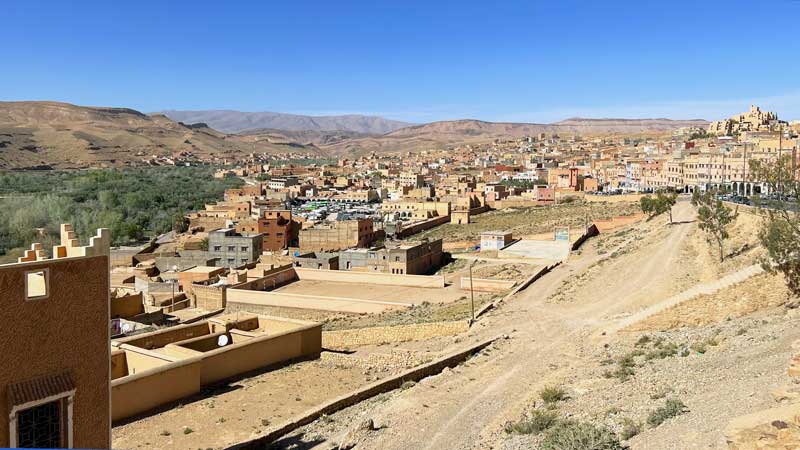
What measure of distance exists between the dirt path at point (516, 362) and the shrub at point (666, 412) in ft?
6.65

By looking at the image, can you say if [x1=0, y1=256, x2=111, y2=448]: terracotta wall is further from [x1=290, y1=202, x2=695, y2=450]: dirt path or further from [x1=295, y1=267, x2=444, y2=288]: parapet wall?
[x1=295, y1=267, x2=444, y2=288]: parapet wall

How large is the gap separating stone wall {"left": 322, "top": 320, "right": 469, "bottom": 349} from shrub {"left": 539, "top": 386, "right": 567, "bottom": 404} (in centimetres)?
785

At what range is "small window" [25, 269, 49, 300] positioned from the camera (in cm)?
770

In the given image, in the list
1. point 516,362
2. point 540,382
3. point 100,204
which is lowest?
point 516,362

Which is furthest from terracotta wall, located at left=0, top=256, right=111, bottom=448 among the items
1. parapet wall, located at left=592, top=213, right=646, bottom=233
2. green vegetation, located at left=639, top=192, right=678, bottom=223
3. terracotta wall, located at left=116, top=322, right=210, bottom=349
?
parapet wall, located at left=592, top=213, right=646, bottom=233

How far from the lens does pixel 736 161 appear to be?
52938 mm

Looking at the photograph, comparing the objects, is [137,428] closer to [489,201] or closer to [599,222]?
[599,222]

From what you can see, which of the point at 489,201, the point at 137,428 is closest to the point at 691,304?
the point at 137,428

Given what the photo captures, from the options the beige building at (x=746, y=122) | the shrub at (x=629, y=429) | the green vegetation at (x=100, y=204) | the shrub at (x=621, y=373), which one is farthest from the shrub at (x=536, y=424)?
the beige building at (x=746, y=122)

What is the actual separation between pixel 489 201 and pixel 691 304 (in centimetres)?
5199

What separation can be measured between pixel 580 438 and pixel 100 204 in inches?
1787

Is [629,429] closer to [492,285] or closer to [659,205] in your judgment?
[492,285]

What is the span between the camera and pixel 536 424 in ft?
30.0

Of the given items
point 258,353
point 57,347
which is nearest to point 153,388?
point 258,353
